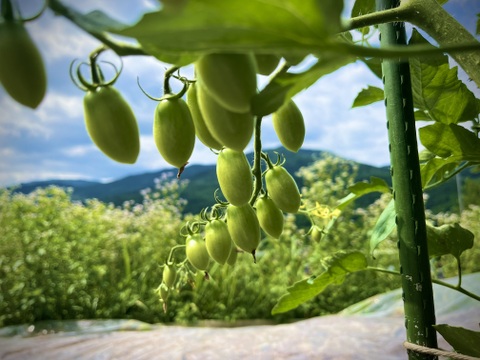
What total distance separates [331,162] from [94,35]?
2.42 meters

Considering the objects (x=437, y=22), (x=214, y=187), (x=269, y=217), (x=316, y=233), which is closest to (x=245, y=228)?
(x=269, y=217)

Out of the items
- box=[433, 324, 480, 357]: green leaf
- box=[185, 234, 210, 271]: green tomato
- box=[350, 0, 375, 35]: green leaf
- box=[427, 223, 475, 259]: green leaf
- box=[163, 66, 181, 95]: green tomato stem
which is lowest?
box=[433, 324, 480, 357]: green leaf

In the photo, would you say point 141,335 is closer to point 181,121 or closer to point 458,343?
point 458,343

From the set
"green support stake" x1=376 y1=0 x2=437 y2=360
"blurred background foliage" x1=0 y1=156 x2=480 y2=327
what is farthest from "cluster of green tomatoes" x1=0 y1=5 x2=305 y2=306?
"blurred background foliage" x1=0 y1=156 x2=480 y2=327

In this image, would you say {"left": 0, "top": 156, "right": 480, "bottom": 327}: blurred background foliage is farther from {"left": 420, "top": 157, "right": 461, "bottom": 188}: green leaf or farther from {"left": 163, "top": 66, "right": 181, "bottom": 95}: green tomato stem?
{"left": 163, "top": 66, "right": 181, "bottom": 95}: green tomato stem

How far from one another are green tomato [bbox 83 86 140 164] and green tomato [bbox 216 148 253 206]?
0.18 feet

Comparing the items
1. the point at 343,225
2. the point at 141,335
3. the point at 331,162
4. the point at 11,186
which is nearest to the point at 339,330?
the point at 141,335

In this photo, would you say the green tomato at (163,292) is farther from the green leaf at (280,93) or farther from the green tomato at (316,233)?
the green leaf at (280,93)

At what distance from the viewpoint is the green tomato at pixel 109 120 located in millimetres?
138

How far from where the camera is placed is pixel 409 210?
31 cm

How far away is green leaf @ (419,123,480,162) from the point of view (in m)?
0.29

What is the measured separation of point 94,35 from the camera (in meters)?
0.11

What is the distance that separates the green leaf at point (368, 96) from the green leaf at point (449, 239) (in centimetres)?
10

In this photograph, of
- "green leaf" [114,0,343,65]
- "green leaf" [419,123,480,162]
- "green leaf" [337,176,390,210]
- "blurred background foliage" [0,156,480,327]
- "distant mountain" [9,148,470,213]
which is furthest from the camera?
"distant mountain" [9,148,470,213]
